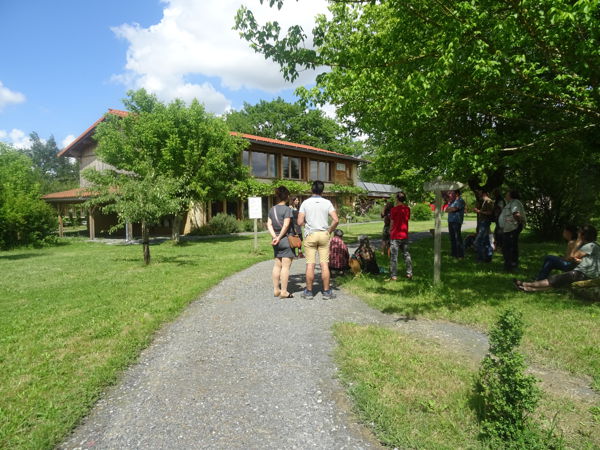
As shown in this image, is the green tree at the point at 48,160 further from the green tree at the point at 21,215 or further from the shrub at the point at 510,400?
the shrub at the point at 510,400

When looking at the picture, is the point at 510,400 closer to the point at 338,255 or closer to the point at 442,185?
the point at 442,185

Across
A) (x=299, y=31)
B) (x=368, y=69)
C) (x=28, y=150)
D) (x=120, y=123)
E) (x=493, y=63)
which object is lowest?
(x=493, y=63)

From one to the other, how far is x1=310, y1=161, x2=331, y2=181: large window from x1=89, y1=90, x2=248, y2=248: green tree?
1204cm

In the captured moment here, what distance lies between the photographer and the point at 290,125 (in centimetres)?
5166

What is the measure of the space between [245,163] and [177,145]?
7666 mm

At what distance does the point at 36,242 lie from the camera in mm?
17688

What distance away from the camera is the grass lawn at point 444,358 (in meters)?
2.53

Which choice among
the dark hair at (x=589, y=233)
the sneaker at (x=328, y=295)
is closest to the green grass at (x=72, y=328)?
the sneaker at (x=328, y=295)

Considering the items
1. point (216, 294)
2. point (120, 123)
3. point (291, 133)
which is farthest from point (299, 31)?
point (291, 133)

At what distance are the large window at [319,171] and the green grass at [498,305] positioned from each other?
21.3 metres

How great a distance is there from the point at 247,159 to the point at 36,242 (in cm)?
1276

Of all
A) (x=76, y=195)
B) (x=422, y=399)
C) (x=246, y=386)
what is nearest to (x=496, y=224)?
(x=422, y=399)

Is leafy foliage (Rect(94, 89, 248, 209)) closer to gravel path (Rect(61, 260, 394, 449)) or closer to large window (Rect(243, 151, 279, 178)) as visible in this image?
large window (Rect(243, 151, 279, 178))

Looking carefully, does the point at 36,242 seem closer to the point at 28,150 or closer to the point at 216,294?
the point at 216,294
